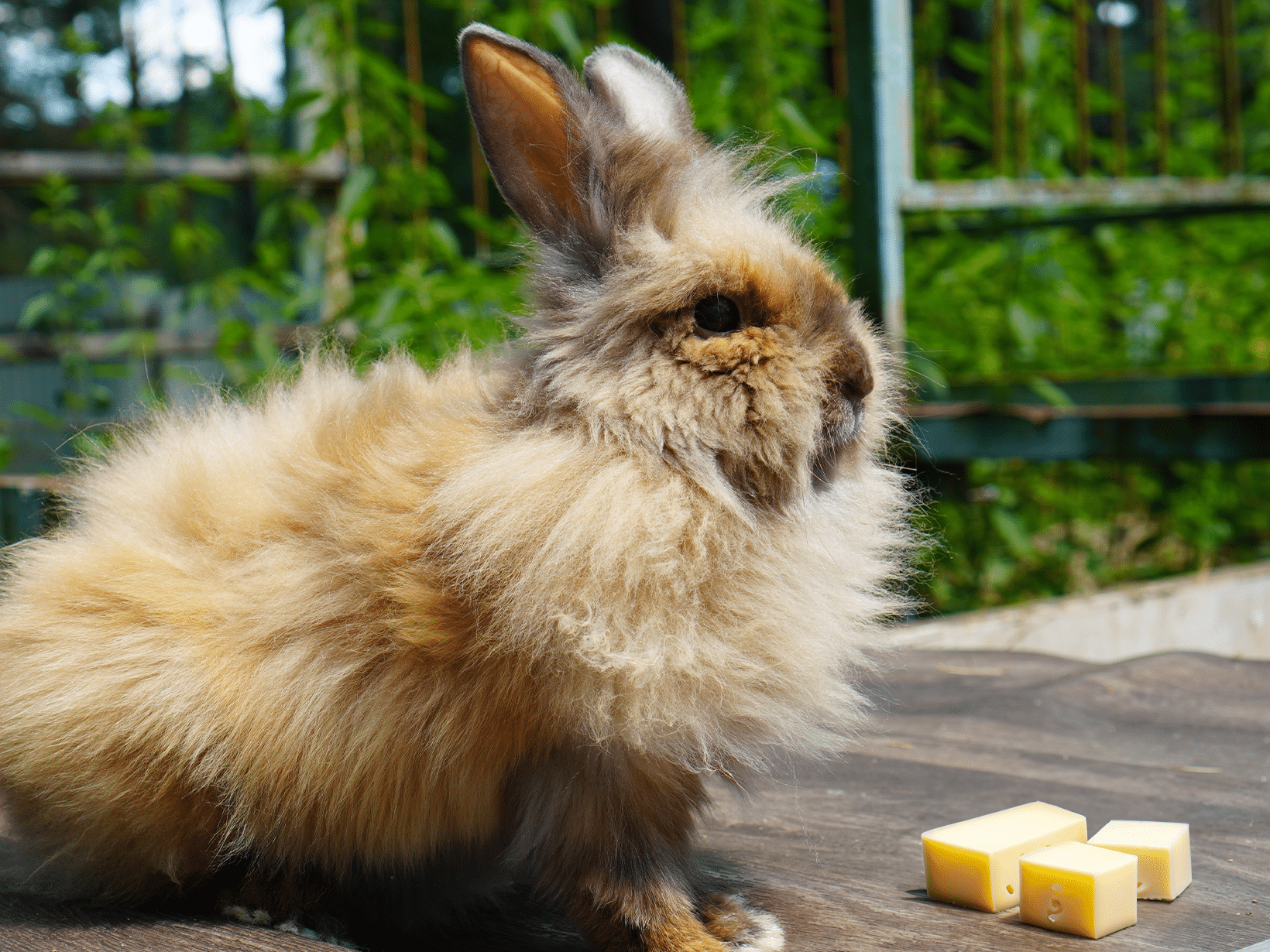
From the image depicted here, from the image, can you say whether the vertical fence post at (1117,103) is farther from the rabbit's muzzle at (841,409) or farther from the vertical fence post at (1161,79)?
the rabbit's muzzle at (841,409)

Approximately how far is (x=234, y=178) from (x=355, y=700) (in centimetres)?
357

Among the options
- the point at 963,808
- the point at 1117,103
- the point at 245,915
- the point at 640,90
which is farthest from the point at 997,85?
the point at 245,915

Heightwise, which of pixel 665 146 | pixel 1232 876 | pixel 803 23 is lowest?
pixel 1232 876

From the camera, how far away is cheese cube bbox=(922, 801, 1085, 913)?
146cm

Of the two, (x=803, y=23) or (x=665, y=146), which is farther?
(x=803, y=23)

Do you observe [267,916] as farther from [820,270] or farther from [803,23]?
[803,23]

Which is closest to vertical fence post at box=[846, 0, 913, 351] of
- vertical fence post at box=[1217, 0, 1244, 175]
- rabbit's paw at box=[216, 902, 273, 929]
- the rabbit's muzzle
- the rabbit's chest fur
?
vertical fence post at box=[1217, 0, 1244, 175]

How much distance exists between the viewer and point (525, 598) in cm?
127

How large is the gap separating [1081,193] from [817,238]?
1.25m

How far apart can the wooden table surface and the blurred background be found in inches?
26.0

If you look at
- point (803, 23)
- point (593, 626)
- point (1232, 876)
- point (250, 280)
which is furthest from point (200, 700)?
point (803, 23)

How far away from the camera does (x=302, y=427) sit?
153 cm

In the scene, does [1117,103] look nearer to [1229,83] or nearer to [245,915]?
[1229,83]

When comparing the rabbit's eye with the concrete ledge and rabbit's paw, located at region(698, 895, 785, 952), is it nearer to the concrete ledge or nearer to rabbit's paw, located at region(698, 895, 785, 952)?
rabbit's paw, located at region(698, 895, 785, 952)
